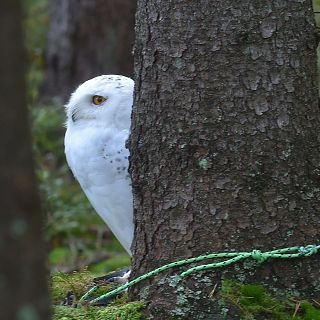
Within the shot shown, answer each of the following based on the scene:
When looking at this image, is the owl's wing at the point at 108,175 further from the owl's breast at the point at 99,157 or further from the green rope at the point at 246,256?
the green rope at the point at 246,256

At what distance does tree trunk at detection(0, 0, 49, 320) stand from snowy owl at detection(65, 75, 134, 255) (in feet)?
8.92

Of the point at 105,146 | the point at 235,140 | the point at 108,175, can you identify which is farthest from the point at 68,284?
the point at 235,140

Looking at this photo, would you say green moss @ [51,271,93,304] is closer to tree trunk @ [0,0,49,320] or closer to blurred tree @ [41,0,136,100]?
tree trunk @ [0,0,49,320]

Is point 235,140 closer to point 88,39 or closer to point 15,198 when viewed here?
point 15,198

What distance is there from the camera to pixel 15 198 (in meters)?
1.63

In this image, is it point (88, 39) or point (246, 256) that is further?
point (88, 39)

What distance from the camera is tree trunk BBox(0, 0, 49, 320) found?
1609 millimetres

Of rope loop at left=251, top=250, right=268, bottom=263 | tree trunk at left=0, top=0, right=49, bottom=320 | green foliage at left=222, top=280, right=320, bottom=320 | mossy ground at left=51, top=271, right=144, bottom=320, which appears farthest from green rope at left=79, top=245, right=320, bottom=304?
tree trunk at left=0, top=0, right=49, bottom=320

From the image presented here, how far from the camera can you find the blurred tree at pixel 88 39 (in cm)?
970

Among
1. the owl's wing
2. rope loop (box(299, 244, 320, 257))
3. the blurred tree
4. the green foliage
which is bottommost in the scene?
the green foliage

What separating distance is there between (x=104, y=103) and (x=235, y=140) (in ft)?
4.61

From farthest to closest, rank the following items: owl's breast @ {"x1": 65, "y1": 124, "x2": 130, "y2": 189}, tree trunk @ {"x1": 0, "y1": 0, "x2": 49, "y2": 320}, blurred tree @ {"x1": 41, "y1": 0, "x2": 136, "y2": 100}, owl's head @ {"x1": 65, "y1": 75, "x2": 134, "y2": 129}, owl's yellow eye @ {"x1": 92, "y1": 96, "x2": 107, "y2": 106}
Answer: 1. blurred tree @ {"x1": 41, "y1": 0, "x2": 136, "y2": 100}
2. owl's yellow eye @ {"x1": 92, "y1": 96, "x2": 107, "y2": 106}
3. owl's head @ {"x1": 65, "y1": 75, "x2": 134, "y2": 129}
4. owl's breast @ {"x1": 65, "y1": 124, "x2": 130, "y2": 189}
5. tree trunk @ {"x1": 0, "y1": 0, "x2": 49, "y2": 320}

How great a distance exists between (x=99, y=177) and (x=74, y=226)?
403 cm

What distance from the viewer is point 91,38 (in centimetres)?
990
